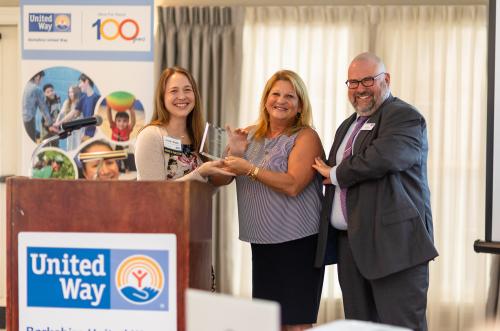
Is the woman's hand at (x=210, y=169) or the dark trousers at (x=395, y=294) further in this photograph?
the dark trousers at (x=395, y=294)

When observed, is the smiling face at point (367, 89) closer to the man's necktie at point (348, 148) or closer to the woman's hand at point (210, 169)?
the man's necktie at point (348, 148)

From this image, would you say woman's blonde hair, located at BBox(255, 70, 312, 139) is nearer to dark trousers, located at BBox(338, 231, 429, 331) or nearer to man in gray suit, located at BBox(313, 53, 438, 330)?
man in gray suit, located at BBox(313, 53, 438, 330)

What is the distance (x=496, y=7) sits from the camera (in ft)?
10.8

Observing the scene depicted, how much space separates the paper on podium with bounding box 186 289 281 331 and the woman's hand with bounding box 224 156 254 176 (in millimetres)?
1695

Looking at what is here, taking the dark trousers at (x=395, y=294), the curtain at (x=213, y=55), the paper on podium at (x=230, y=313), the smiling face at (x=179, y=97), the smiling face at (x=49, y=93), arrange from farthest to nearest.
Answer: the curtain at (x=213, y=55)
the smiling face at (x=49, y=93)
the dark trousers at (x=395, y=294)
the smiling face at (x=179, y=97)
the paper on podium at (x=230, y=313)

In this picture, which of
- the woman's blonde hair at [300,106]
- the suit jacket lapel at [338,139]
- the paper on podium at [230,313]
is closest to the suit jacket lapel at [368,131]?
the suit jacket lapel at [338,139]

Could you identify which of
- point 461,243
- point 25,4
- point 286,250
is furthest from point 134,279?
point 461,243

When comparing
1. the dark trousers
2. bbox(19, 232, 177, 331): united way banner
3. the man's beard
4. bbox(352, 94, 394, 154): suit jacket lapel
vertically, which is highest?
the man's beard

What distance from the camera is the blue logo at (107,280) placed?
209cm

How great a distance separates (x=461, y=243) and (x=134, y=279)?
11.3ft

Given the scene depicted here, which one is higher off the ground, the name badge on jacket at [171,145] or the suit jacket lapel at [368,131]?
the suit jacket lapel at [368,131]

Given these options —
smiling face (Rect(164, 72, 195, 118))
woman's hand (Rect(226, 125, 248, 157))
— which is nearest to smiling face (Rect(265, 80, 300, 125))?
woman's hand (Rect(226, 125, 248, 157))

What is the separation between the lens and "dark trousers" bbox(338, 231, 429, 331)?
9.61 feet

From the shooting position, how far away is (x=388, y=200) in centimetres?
290
